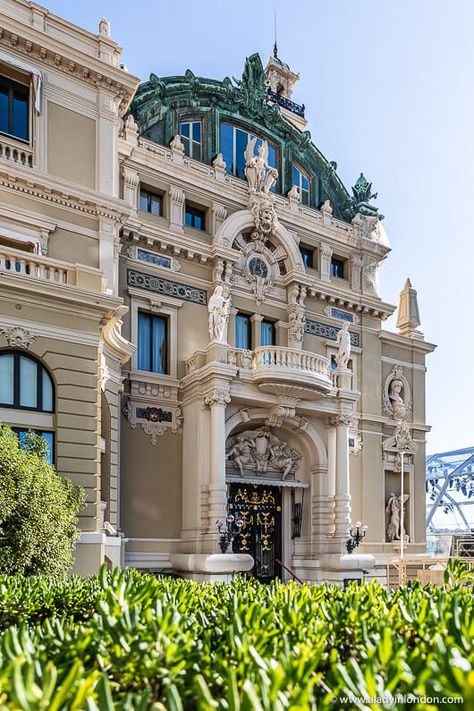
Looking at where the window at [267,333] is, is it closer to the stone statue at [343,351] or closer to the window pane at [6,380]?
the stone statue at [343,351]

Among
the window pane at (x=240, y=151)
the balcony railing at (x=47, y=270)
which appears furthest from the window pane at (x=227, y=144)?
the balcony railing at (x=47, y=270)

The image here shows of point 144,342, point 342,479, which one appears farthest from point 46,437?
point 342,479

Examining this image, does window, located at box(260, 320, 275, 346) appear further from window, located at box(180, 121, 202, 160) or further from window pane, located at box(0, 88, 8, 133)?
window pane, located at box(0, 88, 8, 133)

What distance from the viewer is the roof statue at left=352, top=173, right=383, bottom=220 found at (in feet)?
98.7

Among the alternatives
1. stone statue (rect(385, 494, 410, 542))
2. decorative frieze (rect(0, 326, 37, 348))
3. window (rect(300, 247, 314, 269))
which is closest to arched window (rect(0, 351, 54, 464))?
decorative frieze (rect(0, 326, 37, 348))

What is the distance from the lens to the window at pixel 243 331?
82.7 ft

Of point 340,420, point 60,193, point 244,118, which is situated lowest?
point 340,420

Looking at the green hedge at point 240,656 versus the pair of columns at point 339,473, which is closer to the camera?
the green hedge at point 240,656

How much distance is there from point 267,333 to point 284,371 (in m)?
4.46

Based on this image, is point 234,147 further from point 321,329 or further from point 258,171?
point 321,329

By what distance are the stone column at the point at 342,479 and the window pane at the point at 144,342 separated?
7.02 metres

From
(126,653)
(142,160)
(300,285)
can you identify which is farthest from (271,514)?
(126,653)

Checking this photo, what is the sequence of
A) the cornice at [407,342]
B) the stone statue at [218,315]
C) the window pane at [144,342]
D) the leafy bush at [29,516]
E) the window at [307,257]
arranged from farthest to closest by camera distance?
the cornice at [407,342] < the window at [307,257] < the window pane at [144,342] < the stone statue at [218,315] < the leafy bush at [29,516]

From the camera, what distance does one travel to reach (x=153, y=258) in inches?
908
